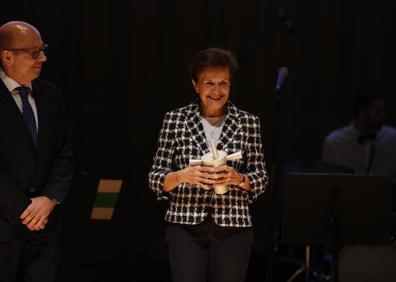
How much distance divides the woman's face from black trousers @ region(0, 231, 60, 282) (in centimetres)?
104

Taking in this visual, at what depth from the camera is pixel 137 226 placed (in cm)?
641

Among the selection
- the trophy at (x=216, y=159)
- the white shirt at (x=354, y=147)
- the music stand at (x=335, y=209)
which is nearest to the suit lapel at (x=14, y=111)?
the trophy at (x=216, y=159)

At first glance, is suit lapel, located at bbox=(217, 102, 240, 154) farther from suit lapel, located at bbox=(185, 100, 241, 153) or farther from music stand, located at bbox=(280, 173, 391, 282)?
music stand, located at bbox=(280, 173, 391, 282)

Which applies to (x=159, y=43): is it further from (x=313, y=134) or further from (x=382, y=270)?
(x=382, y=270)

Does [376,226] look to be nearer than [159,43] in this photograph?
Yes

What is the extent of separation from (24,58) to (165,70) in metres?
3.05

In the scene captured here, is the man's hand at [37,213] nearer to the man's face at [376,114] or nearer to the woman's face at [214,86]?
the woman's face at [214,86]

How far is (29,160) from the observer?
11.2ft

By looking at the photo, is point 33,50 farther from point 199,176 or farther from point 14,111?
point 199,176

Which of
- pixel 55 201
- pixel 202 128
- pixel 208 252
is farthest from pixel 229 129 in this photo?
pixel 55 201

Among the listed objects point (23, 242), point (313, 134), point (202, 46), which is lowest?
point (23, 242)

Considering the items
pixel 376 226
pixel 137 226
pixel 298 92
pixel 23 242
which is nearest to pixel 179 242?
pixel 23 242

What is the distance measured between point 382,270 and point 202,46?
2811 millimetres

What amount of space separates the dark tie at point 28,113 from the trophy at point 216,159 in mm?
883
